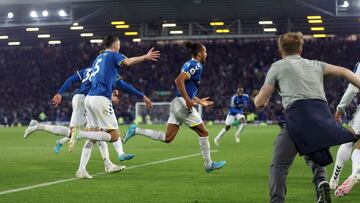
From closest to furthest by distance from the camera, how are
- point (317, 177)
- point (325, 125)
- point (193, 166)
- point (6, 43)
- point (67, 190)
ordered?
point (325, 125) → point (317, 177) → point (67, 190) → point (193, 166) → point (6, 43)

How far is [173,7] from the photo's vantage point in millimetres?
43938

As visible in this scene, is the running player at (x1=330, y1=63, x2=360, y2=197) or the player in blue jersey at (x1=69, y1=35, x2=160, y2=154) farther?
the player in blue jersey at (x1=69, y1=35, x2=160, y2=154)

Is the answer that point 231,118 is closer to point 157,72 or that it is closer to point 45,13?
point 45,13

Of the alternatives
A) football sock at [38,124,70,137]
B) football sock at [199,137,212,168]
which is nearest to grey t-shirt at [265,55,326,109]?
football sock at [199,137,212,168]

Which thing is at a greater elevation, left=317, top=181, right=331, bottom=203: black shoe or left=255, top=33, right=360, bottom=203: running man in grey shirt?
left=255, top=33, right=360, bottom=203: running man in grey shirt

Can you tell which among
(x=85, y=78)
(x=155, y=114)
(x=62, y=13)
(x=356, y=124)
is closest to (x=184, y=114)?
(x=85, y=78)

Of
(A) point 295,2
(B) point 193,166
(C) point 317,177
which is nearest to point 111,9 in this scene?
(A) point 295,2

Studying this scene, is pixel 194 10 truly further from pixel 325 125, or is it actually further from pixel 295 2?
pixel 325 125

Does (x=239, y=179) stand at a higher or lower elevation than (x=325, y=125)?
lower

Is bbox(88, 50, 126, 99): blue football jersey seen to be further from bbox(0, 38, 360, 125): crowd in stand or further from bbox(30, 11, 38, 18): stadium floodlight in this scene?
bbox(0, 38, 360, 125): crowd in stand

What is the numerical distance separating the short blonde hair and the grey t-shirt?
12cm

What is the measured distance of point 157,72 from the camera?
6012 cm

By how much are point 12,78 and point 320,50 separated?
91.8ft

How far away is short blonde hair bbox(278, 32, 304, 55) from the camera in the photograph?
6676mm
